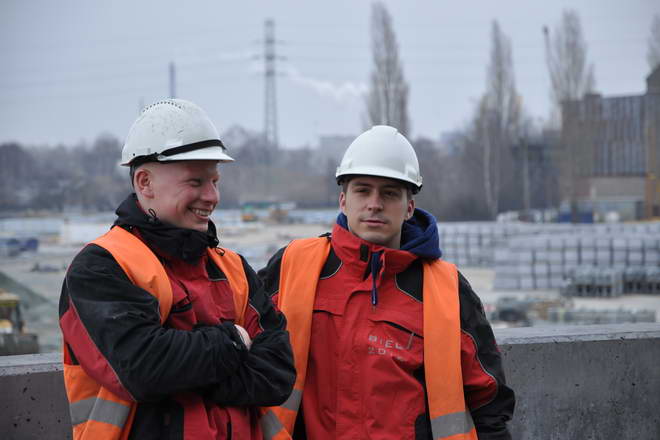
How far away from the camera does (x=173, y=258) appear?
83.1 inches

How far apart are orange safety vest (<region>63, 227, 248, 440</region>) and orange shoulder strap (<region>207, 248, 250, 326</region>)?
26cm

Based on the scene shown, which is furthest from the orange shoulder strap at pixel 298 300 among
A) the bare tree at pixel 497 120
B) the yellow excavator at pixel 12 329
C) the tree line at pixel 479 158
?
the bare tree at pixel 497 120

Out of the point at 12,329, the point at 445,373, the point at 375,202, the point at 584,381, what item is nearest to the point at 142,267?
the point at 375,202

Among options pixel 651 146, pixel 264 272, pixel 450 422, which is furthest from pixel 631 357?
pixel 651 146

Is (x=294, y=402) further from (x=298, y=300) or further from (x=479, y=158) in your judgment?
(x=479, y=158)

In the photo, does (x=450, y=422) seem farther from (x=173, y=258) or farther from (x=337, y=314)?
(x=173, y=258)

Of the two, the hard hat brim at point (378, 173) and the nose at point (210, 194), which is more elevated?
the hard hat brim at point (378, 173)

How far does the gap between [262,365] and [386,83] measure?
39004 mm

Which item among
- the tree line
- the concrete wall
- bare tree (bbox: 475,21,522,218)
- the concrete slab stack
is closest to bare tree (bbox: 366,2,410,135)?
the tree line

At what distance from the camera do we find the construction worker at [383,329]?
7.93 feet

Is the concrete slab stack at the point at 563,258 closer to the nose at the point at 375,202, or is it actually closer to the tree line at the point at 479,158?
the tree line at the point at 479,158

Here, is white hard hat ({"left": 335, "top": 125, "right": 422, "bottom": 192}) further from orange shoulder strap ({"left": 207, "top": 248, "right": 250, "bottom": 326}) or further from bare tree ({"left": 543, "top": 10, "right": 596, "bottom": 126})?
bare tree ({"left": 543, "top": 10, "right": 596, "bottom": 126})

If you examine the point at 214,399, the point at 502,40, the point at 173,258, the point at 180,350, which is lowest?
the point at 214,399

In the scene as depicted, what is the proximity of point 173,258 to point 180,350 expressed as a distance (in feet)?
1.02
